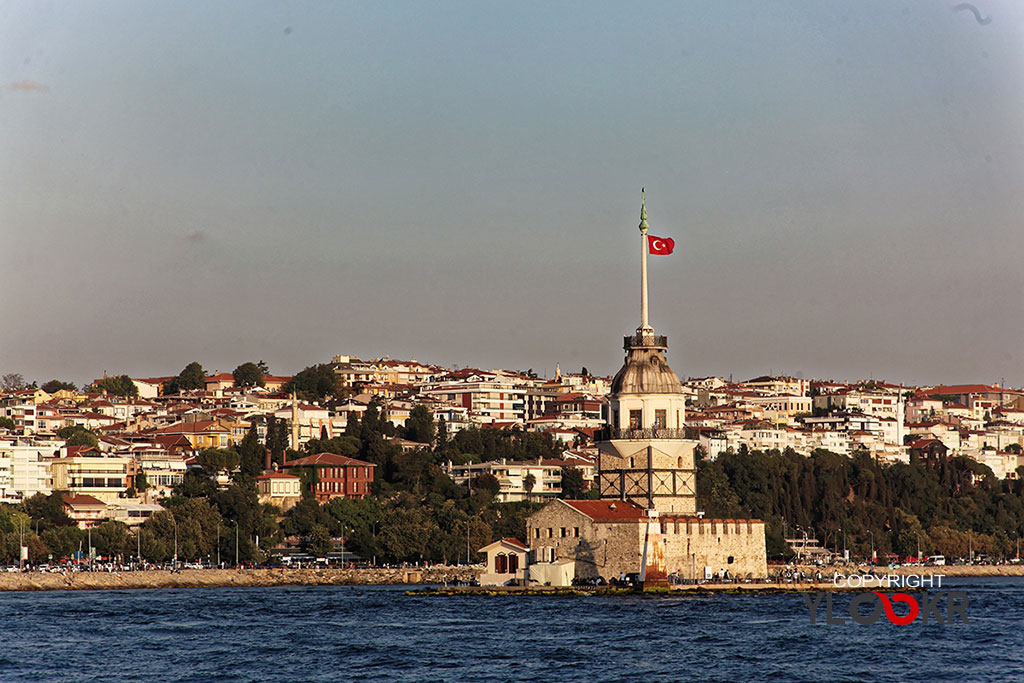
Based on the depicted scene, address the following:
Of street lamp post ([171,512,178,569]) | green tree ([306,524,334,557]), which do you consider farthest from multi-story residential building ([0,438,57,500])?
green tree ([306,524,334,557])

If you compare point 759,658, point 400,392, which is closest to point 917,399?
point 400,392

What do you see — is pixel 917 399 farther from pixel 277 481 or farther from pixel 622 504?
pixel 622 504

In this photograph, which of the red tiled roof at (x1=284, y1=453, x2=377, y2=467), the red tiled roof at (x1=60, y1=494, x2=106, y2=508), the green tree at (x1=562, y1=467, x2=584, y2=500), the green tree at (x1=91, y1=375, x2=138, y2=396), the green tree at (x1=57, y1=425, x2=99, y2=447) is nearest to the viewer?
the red tiled roof at (x1=60, y1=494, x2=106, y2=508)

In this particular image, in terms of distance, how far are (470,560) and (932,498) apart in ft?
167

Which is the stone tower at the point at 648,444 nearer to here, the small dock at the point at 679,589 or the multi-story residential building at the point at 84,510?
the small dock at the point at 679,589

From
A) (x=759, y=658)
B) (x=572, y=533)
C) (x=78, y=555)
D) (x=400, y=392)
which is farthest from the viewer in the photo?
(x=400, y=392)

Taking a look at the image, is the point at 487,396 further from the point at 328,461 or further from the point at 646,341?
the point at 646,341

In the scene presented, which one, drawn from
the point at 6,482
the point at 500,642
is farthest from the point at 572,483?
the point at 500,642

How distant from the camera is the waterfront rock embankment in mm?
83938

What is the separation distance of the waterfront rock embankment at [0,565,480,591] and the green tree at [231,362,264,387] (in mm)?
84073

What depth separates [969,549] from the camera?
418 feet

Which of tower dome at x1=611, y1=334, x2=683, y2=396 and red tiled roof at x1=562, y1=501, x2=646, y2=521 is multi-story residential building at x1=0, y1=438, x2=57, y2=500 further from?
red tiled roof at x1=562, y1=501, x2=646, y2=521

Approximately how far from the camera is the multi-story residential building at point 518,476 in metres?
115

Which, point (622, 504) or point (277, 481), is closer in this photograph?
point (622, 504)
